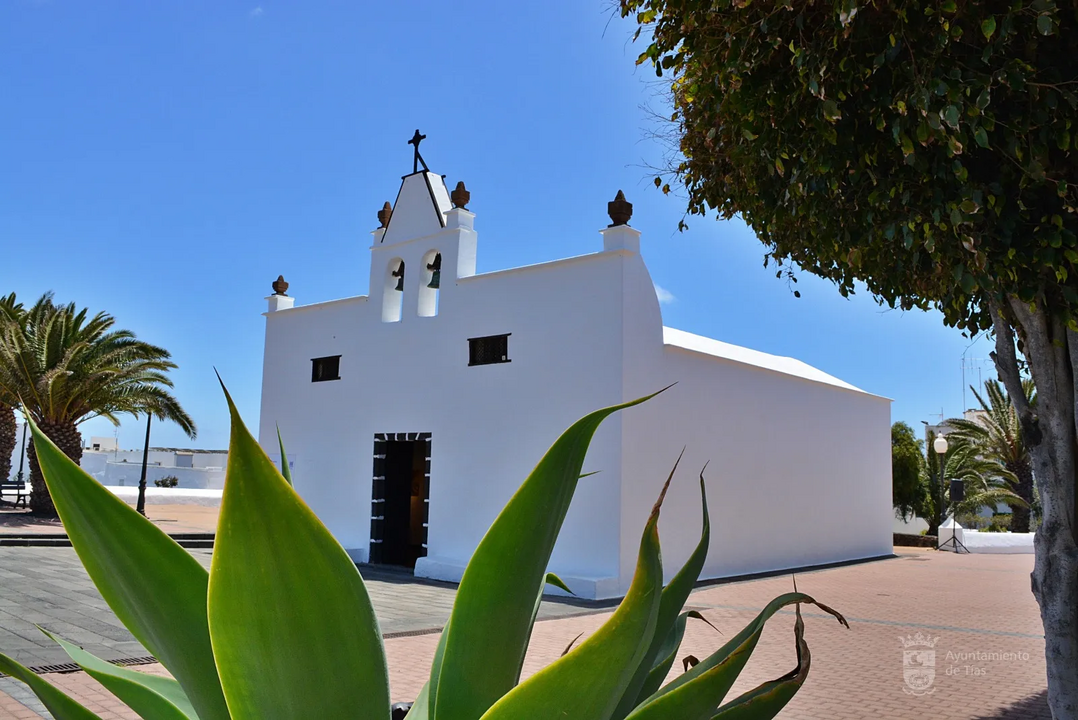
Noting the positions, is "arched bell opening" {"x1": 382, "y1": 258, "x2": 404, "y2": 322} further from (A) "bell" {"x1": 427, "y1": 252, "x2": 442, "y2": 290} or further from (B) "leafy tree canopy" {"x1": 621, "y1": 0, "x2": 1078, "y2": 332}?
(B) "leafy tree canopy" {"x1": 621, "y1": 0, "x2": 1078, "y2": 332}

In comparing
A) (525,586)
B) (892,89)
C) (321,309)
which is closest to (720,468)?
(321,309)

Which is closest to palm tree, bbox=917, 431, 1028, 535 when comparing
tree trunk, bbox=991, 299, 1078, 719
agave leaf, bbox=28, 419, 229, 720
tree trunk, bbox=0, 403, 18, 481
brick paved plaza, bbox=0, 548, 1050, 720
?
brick paved plaza, bbox=0, 548, 1050, 720

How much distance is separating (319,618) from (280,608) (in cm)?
4

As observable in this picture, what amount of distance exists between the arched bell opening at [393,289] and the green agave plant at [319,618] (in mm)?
13924

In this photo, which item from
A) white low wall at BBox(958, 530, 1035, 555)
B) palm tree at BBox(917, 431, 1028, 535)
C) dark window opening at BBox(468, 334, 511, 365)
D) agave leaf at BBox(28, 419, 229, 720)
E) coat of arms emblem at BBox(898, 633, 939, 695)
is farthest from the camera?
palm tree at BBox(917, 431, 1028, 535)

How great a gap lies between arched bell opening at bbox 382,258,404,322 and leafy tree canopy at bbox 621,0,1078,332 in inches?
424

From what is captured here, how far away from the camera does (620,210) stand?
12.0 m

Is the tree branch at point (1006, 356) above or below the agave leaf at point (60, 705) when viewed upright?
above

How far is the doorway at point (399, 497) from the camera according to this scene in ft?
47.5

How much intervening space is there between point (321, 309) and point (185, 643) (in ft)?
50.7

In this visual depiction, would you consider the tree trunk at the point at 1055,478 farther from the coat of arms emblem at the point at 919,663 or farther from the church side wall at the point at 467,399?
the church side wall at the point at 467,399

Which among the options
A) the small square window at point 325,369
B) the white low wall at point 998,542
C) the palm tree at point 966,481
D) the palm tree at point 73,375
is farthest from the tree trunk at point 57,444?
the white low wall at point 998,542

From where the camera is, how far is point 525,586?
1.04 meters

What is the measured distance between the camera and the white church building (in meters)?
11.9
